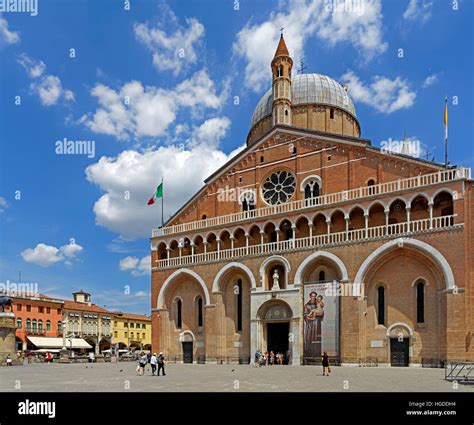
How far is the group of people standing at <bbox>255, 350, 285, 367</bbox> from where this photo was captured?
3073cm

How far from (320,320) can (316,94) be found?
994 inches

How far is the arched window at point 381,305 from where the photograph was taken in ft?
91.8

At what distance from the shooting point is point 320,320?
29.8 meters

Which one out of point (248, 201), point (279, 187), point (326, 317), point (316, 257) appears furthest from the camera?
point (248, 201)

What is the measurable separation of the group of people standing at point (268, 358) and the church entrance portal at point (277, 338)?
0.73m

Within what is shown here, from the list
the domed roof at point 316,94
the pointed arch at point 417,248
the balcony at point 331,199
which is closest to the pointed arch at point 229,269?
the balcony at point 331,199

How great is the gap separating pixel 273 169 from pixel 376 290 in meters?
11.8

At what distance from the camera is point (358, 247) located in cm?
2869

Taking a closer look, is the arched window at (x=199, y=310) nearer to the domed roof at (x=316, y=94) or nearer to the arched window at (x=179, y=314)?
the arched window at (x=179, y=314)

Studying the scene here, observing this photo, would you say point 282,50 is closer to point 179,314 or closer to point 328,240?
point 328,240

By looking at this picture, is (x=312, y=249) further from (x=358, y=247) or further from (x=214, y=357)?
(x=214, y=357)

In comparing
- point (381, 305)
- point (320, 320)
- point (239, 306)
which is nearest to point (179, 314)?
point (239, 306)

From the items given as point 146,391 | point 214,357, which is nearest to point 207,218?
point 214,357
